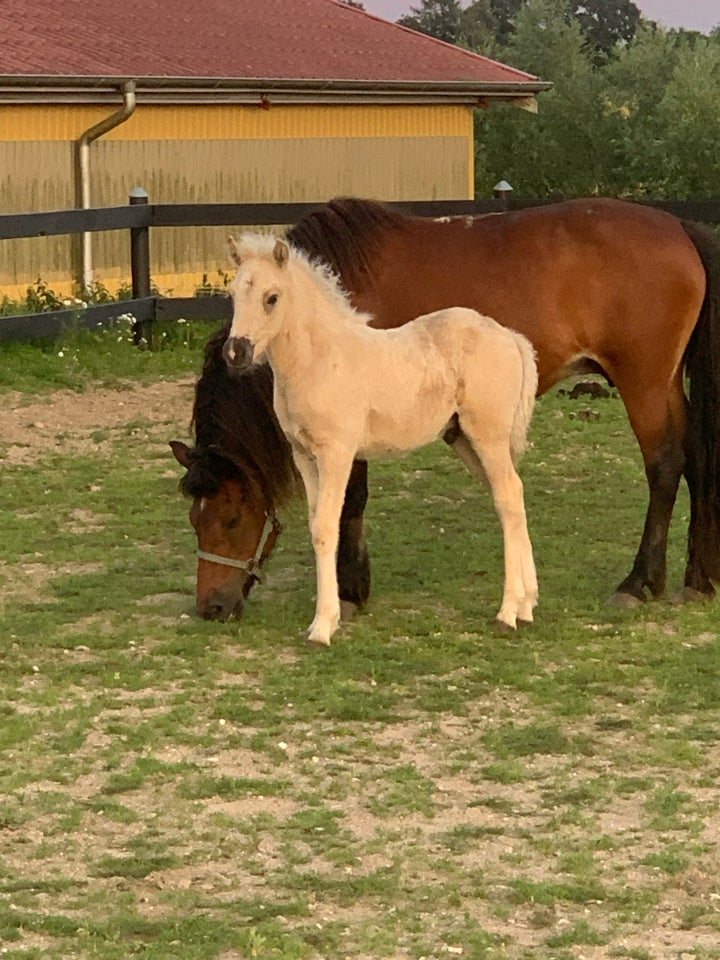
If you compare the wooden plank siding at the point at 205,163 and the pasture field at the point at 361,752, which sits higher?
the wooden plank siding at the point at 205,163

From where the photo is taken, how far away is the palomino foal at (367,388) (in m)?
6.25

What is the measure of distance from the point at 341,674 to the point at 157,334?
8.71 m

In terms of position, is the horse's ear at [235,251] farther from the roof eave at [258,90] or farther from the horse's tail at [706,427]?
the roof eave at [258,90]

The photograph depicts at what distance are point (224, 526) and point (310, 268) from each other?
3.56 feet

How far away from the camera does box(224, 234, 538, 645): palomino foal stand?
20.5 feet

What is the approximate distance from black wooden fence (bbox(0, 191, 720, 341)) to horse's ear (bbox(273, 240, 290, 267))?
24.2 ft

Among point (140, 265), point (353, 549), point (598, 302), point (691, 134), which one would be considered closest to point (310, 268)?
point (353, 549)

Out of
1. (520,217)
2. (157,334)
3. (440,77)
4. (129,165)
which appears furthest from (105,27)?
(520,217)

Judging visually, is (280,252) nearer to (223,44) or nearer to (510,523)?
(510,523)

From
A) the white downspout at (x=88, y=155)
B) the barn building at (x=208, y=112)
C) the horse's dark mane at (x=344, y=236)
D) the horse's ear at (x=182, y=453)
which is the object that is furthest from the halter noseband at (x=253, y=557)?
the white downspout at (x=88, y=155)

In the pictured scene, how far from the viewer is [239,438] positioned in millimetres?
6594

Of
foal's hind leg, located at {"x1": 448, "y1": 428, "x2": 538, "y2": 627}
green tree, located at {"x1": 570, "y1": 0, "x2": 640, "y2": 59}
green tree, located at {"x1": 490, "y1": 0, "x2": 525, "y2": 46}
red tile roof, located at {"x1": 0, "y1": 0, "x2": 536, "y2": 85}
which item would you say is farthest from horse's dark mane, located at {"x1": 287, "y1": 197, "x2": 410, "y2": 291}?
green tree, located at {"x1": 490, "y1": 0, "x2": 525, "y2": 46}

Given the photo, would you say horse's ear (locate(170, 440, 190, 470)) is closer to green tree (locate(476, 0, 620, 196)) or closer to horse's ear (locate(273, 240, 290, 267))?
horse's ear (locate(273, 240, 290, 267))

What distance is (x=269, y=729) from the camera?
5453 mm
